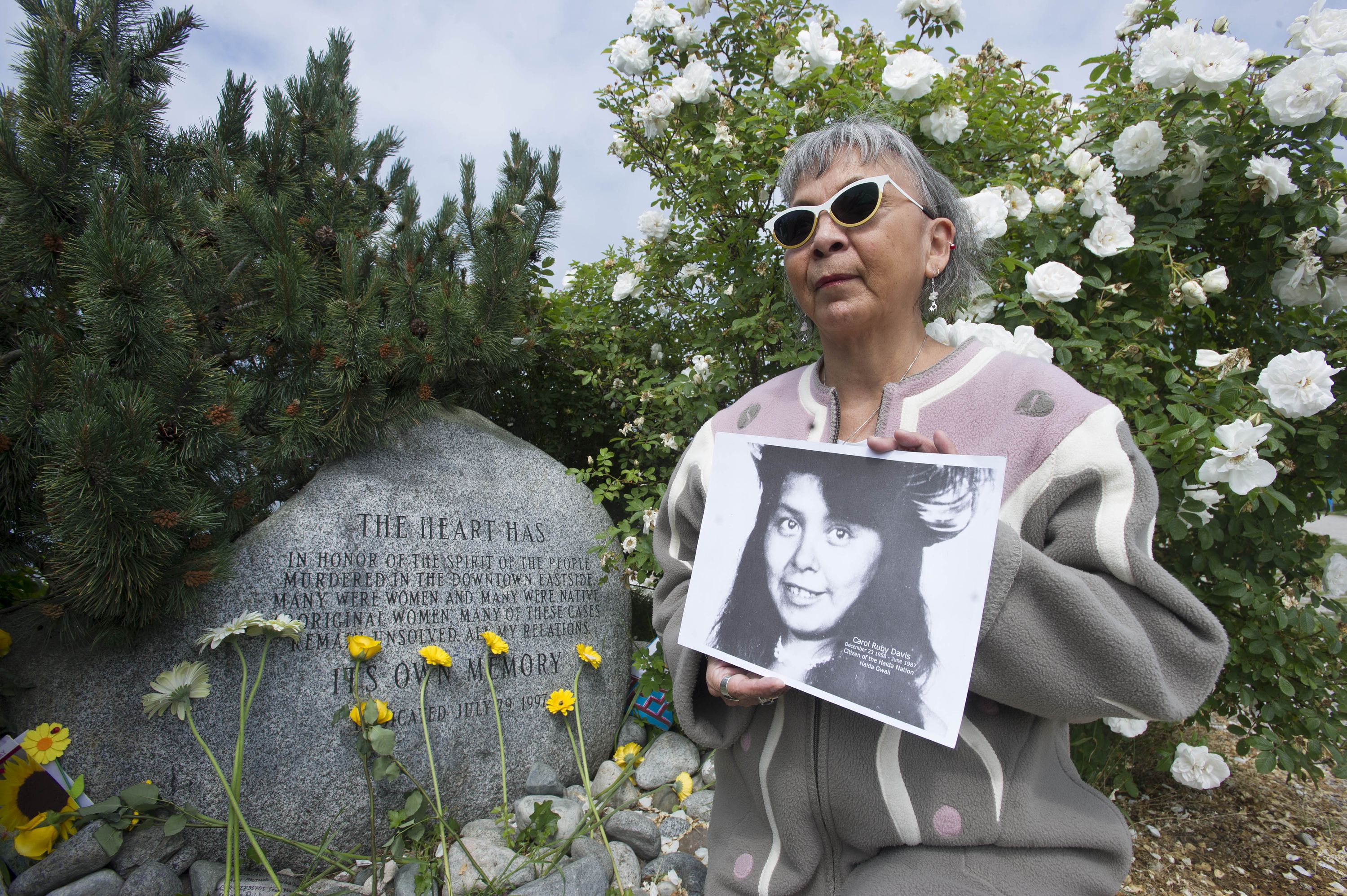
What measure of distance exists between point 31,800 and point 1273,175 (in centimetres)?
395

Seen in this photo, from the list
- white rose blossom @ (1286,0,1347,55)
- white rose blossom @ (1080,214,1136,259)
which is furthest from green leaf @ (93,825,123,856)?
white rose blossom @ (1286,0,1347,55)

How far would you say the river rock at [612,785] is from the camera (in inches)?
108

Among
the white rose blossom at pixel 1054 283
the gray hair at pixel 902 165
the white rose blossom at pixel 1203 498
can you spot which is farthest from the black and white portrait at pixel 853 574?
the white rose blossom at pixel 1203 498

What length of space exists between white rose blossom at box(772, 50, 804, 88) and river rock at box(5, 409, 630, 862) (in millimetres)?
1857

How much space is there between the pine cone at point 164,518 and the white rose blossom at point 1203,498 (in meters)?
2.86

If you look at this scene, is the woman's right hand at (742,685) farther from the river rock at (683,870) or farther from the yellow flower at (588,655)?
the yellow flower at (588,655)

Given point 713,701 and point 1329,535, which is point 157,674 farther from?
point 1329,535

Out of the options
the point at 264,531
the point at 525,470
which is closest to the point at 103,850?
the point at 264,531

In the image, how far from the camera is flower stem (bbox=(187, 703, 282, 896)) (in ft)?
6.39

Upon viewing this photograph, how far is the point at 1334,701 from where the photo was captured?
218 cm

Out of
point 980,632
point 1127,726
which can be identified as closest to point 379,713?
point 980,632

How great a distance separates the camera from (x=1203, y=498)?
192 cm

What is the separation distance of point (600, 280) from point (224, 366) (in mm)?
1789

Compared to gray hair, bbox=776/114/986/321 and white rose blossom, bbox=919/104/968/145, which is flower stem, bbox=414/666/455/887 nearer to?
gray hair, bbox=776/114/986/321
